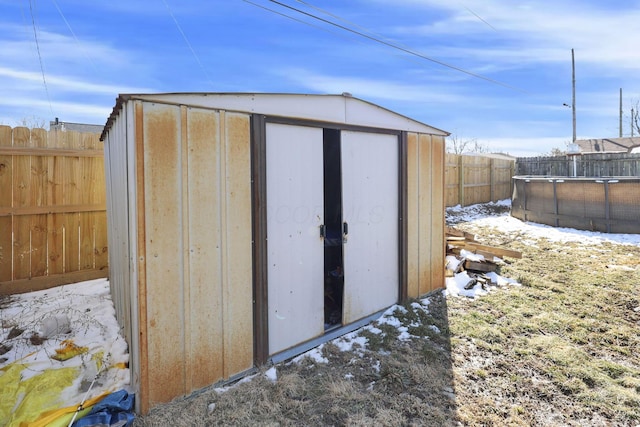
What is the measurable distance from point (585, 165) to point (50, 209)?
14788 mm

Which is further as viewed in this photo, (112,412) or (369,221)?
(369,221)

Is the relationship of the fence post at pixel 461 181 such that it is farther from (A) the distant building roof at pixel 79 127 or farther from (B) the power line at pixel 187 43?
(A) the distant building roof at pixel 79 127

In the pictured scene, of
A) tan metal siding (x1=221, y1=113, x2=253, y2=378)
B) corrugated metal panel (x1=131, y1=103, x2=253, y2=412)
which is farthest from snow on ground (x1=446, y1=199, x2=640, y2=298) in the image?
corrugated metal panel (x1=131, y1=103, x2=253, y2=412)

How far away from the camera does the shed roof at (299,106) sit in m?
2.25

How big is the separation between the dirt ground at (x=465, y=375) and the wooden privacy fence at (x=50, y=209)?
3.49 metres

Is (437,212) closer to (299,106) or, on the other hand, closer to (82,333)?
(299,106)

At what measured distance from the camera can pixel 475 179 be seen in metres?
13.3

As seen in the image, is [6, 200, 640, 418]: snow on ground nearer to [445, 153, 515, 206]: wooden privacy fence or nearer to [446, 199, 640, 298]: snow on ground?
[446, 199, 640, 298]: snow on ground

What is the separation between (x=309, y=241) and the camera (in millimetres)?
3045

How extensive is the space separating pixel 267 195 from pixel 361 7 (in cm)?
488

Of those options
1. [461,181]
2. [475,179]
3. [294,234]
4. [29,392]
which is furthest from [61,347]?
[475,179]

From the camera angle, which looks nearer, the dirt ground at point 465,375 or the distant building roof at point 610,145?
the dirt ground at point 465,375

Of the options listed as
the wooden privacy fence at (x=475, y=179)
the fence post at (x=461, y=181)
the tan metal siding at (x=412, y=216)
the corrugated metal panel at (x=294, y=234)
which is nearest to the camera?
the corrugated metal panel at (x=294, y=234)

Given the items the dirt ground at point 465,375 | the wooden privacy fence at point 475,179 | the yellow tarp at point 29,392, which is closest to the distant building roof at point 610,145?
the wooden privacy fence at point 475,179
